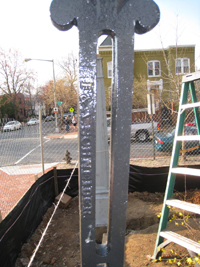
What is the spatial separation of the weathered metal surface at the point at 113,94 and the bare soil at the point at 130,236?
165 centimetres

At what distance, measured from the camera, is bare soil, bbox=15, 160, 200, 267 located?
300 cm

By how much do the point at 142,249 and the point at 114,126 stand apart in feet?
8.76

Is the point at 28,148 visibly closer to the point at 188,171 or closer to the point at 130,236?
the point at 130,236

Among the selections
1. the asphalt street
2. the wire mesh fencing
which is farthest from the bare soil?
the asphalt street

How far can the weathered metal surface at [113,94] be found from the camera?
111 centimetres

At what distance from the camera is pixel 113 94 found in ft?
3.77

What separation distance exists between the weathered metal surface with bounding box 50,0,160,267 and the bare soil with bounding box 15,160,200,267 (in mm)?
1650

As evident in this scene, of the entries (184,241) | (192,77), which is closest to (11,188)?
(184,241)

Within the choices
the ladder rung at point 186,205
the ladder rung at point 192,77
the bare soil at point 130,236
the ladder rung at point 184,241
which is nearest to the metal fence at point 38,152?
the ladder rung at point 186,205

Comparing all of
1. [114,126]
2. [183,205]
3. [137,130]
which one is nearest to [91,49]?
[114,126]

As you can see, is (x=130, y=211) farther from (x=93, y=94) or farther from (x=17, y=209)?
(x=93, y=94)

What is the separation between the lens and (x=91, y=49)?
1098 millimetres

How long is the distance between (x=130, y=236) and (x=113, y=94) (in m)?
3.17

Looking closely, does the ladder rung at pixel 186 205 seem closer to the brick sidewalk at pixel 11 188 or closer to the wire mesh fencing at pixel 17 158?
the wire mesh fencing at pixel 17 158
